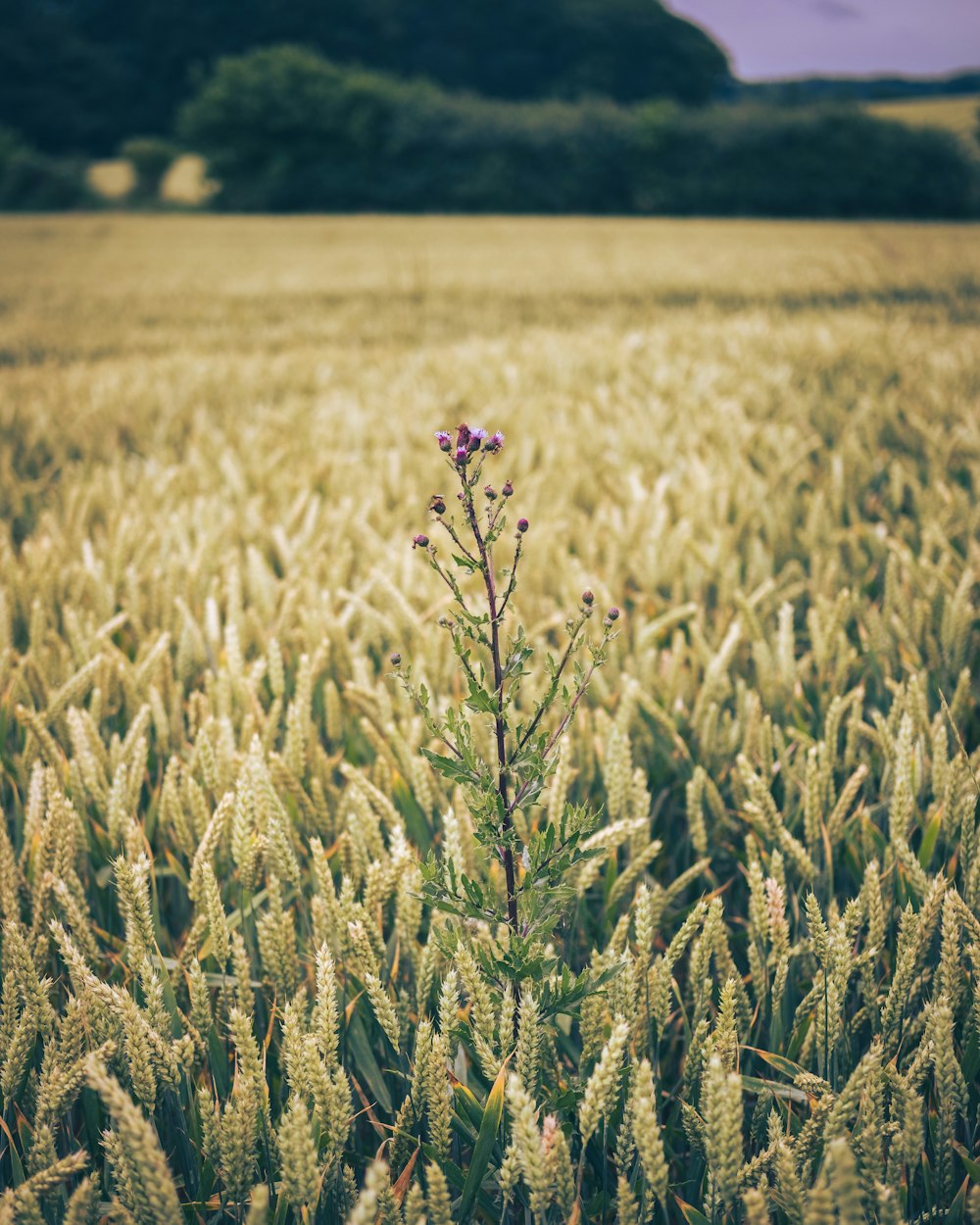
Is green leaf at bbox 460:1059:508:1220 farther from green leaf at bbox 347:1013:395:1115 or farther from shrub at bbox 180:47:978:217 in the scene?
shrub at bbox 180:47:978:217

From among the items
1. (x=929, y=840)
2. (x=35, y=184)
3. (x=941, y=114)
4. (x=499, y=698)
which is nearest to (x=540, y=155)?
(x=941, y=114)

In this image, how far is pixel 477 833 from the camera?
55 centimetres

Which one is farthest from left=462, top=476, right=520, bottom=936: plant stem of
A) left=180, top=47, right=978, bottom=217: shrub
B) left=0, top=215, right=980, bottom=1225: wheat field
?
left=180, top=47, right=978, bottom=217: shrub

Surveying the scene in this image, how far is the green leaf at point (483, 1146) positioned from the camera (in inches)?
22.0

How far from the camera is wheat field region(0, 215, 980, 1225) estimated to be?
0.55 m

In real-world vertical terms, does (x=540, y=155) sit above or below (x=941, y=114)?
below

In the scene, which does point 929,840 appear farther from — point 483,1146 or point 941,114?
point 941,114

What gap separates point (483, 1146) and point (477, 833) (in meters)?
0.22

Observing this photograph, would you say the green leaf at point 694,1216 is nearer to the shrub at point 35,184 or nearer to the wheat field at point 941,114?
the wheat field at point 941,114

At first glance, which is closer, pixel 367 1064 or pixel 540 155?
pixel 367 1064

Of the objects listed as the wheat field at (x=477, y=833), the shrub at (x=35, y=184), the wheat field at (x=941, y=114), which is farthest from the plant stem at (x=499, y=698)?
the shrub at (x=35, y=184)

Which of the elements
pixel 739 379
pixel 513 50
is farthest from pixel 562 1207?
pixel 513 50

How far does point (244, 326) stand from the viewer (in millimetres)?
4930

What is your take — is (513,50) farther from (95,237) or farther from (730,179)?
(95,237)
